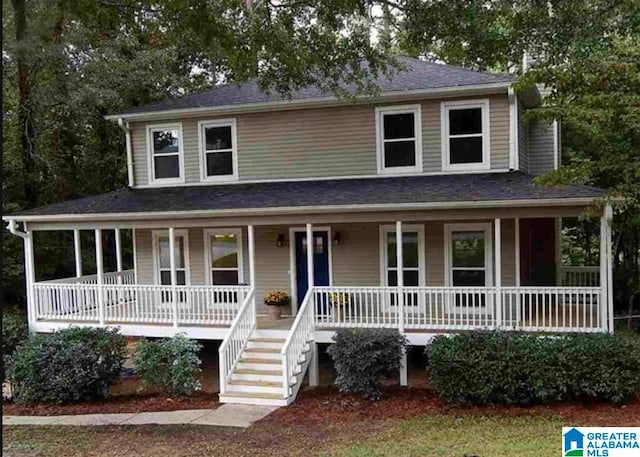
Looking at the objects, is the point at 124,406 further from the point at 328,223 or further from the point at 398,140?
the point at 398,140

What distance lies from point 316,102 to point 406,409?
7.31 m

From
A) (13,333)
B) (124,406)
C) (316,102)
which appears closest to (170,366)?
(124,406)

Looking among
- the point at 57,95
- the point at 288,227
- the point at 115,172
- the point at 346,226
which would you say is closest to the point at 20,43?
the point at 57,95

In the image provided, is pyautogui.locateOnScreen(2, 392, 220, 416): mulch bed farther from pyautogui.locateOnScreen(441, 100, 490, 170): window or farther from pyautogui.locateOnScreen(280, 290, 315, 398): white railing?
pyautogui.locateOnScreen(441, 100, 490, 170): window

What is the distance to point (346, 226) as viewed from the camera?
1323 cm

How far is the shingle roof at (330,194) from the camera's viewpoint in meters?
10.9

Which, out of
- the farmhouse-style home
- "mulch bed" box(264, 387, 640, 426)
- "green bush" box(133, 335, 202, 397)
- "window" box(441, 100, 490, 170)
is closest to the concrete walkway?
"mulch bed" box(264, 387, 640, 426)

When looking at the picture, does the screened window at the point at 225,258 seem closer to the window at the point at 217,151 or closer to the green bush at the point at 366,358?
the window at the point at 217,151

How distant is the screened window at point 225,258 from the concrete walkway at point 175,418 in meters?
4.29

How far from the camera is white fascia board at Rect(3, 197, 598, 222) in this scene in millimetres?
10258

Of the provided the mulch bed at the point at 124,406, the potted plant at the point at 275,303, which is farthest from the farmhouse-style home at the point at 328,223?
the mulch bed at the point at 124,406

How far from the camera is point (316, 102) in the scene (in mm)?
13594

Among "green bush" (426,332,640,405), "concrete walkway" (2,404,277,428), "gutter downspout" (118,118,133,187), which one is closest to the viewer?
"green bush" (426,332,640,405)

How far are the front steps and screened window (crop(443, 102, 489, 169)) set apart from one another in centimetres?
541
